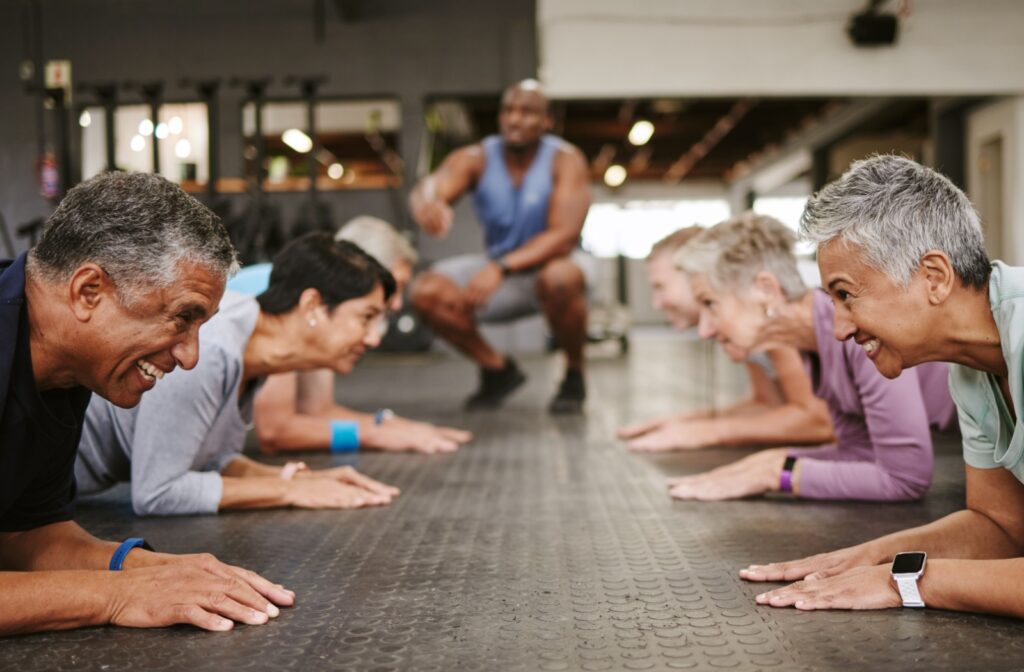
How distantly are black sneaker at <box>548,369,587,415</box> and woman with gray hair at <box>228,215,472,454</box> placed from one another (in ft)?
2.51

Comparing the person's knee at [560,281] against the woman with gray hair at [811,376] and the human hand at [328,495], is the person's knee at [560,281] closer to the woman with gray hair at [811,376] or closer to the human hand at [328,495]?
the woman with gray hair at [811,376]

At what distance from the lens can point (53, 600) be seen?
4.31 feet

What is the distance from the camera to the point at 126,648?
4.27ft

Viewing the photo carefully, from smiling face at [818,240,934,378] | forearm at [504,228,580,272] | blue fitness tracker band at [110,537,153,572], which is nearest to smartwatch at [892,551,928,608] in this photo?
smiling face at [818,240,934,378]

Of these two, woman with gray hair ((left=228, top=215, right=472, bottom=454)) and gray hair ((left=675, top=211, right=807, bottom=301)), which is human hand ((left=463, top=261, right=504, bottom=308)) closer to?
woman with gray hair ((left=228, top=215, right=472, bottom=454))

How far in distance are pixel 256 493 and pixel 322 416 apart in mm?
1119

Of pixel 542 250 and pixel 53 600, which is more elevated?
pixel 542 250

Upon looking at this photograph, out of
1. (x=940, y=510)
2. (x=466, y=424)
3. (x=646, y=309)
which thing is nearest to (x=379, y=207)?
(x=466, y=424)

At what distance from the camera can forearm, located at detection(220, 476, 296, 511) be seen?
2.18m

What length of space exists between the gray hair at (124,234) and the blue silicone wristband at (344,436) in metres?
1.88

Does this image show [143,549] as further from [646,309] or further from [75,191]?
[646,309]

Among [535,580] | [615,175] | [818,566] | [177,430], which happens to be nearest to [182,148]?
[177,430]

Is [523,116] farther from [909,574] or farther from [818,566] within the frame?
[909,574]

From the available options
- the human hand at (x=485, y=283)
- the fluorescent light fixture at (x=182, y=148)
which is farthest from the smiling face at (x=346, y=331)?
the fluorescent light fixture at (x=182, y=148)
